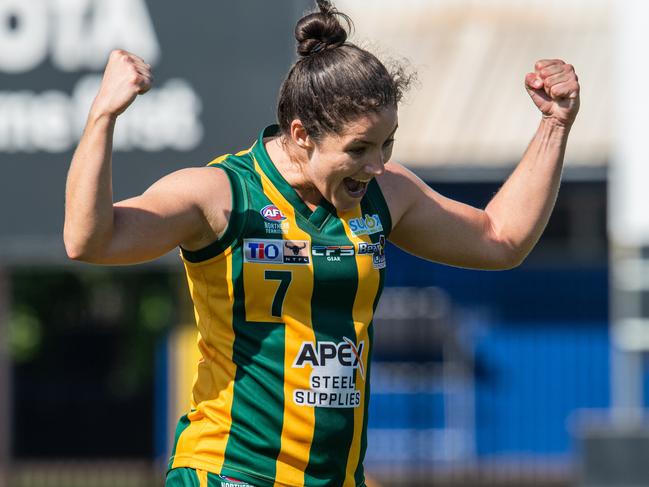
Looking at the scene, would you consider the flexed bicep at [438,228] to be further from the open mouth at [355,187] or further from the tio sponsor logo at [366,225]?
the open mouth at [355,187]

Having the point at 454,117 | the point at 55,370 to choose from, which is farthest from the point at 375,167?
the point at 55,370

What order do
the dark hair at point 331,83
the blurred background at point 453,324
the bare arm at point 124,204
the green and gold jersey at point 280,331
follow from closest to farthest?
the bare arm at point 124,204
the dark hair at point 331,83
the green and gold jersey at point 280,331
the blurred background at point 453,324

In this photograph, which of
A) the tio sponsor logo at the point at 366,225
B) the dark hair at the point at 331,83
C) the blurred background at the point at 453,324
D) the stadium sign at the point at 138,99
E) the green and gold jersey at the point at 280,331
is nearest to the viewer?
the dark hair at the point at 331,83

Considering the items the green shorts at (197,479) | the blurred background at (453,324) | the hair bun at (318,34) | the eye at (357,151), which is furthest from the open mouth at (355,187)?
the blurred background at (453,324)

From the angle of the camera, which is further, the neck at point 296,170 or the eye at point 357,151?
the neck at point 296,170

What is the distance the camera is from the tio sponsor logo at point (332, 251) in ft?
11.2

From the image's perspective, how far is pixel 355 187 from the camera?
135 inches

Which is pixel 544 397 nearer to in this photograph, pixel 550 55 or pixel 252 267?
pixel 550 55

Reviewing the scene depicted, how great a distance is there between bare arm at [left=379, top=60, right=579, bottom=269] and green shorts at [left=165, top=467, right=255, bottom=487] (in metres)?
0.77

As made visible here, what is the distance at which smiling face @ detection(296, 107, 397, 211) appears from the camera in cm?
328

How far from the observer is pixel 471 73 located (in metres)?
14.5

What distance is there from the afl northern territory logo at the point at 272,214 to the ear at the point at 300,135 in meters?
0.16

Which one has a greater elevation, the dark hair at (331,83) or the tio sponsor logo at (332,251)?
the dark hair at (331,83)

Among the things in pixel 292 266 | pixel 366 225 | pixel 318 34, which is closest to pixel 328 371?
pixel 292 266
